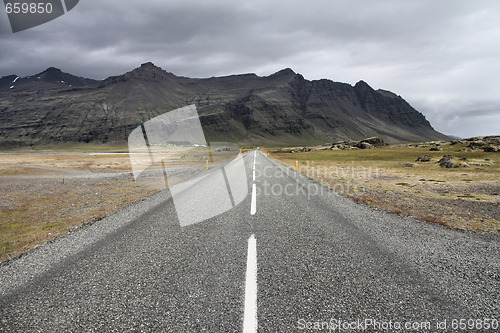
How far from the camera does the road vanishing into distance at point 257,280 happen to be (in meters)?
3.06

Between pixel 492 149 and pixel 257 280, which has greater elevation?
pixel 492 149

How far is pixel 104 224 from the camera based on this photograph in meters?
7.60

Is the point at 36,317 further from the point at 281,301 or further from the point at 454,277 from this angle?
the point at 454,277

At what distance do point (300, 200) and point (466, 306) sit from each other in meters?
7.12

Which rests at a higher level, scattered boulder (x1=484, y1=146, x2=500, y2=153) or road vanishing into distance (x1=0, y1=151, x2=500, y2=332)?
scattered boulder (x1=484, y1=146, x2=500, y2=153)

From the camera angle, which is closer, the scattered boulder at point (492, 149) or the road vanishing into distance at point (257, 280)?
the road vanishing into distance at point (257, 280)

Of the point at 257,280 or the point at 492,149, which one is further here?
the point at 492,149

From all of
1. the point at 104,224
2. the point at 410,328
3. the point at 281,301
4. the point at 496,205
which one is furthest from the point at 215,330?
the point at 496,205

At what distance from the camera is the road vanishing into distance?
10.0ft

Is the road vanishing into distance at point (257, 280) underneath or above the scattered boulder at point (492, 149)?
underneath

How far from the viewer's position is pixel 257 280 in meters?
3.94

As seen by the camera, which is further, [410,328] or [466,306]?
[466,306]

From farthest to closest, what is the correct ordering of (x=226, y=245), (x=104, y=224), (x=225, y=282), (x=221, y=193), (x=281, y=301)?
(x=221, y=193) < (x=104, y=224) < (x=226, y=245) < (x=225, y=282) < (x=281, y=301)

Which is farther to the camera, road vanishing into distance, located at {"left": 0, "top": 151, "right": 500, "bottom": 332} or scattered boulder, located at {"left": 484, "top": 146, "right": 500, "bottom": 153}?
scattered boulder, located at {"left": 484, "top": 146, "right": 500, "bottom": 153}
